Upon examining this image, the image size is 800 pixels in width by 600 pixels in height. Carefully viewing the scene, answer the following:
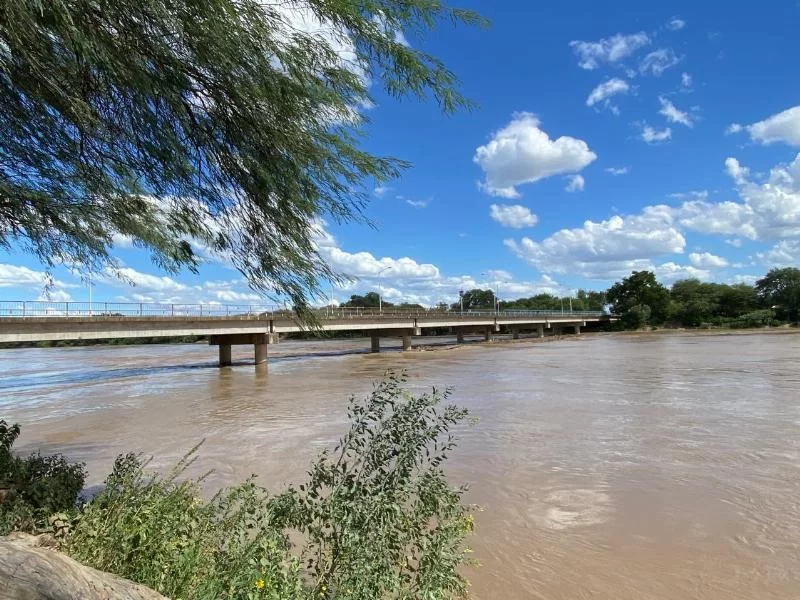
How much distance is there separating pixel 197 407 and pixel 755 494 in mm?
18358

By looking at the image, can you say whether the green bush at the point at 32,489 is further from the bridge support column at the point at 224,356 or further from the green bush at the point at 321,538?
the bridge support column at the point at 224,356

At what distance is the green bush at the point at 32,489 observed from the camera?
186 inches

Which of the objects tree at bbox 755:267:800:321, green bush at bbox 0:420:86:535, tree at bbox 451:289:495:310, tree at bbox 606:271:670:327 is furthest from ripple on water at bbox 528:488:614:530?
tree at bbox 451:289:495:310

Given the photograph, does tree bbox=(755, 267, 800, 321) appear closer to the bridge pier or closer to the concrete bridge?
the concrete bridge

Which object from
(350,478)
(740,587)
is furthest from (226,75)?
(740,587)

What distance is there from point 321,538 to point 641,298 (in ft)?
408

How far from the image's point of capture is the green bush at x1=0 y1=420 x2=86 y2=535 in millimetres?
4734

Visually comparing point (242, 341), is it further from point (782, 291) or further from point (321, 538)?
point (782, 291)

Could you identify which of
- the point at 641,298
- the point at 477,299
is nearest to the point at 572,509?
the point at 641,298

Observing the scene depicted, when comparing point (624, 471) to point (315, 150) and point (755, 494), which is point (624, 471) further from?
point (315, 150)

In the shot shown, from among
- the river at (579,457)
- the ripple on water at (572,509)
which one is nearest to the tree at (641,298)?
the river at (579,457)

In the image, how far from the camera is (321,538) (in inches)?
161

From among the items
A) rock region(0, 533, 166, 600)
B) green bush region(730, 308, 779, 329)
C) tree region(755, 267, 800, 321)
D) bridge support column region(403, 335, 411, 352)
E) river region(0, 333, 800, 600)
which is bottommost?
river region(0, 333, 800, 600)

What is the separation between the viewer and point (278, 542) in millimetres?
3875
